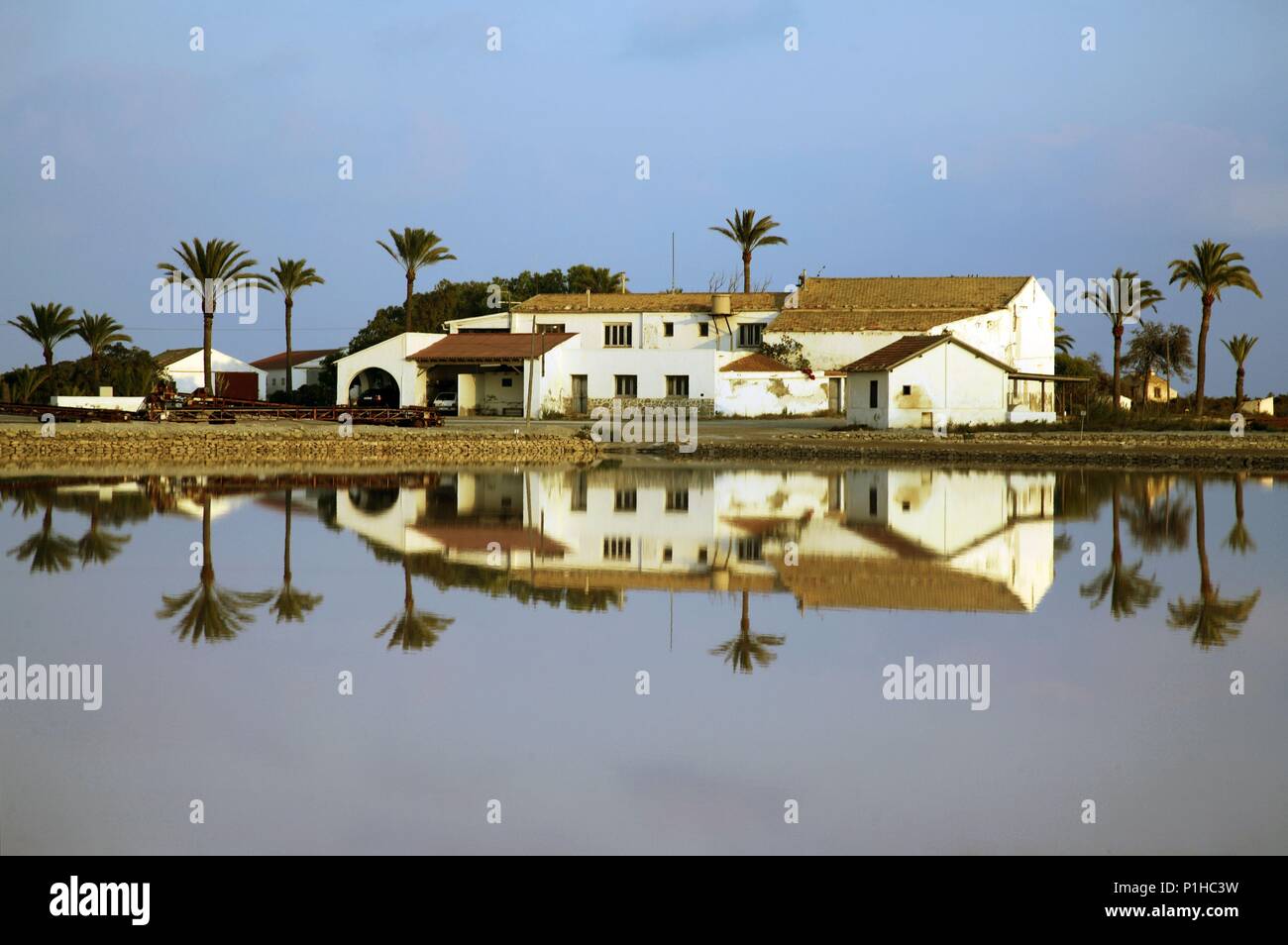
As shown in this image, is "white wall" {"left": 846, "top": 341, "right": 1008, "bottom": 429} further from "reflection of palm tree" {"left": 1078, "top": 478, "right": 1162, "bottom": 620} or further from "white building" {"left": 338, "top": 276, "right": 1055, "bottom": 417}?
"reflection of palm tree" {"left": 1078, "top": 478, "right": 1162, "bottom": 620}

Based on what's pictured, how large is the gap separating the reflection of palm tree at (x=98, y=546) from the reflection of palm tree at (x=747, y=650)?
8.95 metres

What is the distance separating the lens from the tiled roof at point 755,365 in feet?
180

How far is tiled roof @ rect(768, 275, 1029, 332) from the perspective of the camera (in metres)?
58.0

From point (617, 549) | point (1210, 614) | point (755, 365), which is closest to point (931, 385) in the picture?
point (755, 365)

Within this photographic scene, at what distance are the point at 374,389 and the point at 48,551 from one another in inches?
1686

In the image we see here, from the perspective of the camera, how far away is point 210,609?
14.0m

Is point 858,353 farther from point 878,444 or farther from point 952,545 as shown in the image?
point 952,545

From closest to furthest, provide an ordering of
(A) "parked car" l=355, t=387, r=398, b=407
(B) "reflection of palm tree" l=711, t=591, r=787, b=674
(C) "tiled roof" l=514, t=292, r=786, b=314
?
(B) "reflection of palm tree" l=711, t=591, r=787, b=674 < (A) "parked car" l=355, t=387, r=398, b=407 < (C) "tiled roof" l=514, t=292, r=786, b=314

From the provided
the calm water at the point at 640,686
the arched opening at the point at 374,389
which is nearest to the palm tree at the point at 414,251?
the arched opening at the point at 374,389

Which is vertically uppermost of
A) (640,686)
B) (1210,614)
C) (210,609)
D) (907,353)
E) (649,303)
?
(649,303)

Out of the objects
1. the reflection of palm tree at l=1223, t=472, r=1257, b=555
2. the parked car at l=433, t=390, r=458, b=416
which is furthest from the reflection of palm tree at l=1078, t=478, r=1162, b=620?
the parked car at l=433, t=390, r=458, b=416

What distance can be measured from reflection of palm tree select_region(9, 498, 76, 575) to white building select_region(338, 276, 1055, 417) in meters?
32.1

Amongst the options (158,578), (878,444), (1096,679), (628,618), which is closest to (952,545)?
(628,618)

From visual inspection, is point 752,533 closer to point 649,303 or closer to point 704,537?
point 704,537
